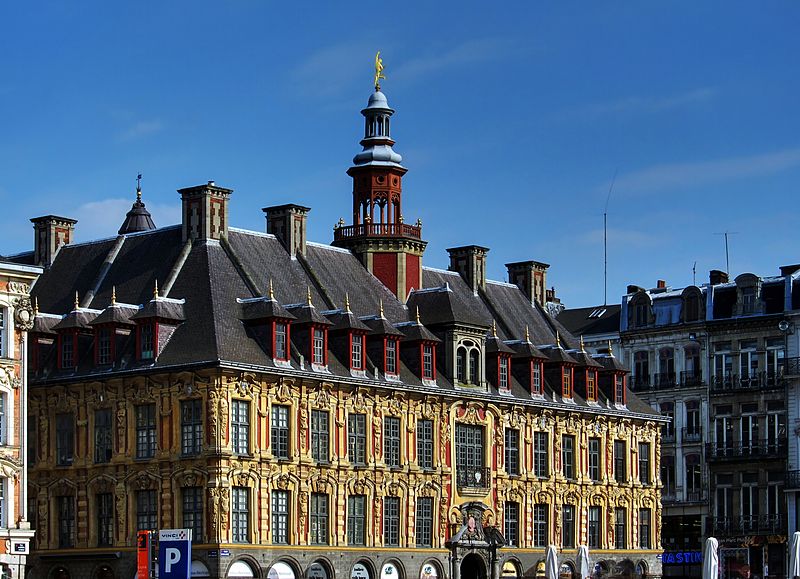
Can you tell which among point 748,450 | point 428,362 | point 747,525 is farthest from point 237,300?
point 747,525

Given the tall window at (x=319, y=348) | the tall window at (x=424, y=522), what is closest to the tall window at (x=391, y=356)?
the tall window at (x=319, y=348)

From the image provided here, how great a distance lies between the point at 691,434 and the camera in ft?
353

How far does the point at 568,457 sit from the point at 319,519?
683 inches

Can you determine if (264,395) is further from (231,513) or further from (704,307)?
(704,307)

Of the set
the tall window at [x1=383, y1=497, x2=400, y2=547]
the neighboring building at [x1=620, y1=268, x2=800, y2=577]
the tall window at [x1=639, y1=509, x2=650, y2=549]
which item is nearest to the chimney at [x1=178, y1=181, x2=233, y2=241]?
the tall window at [x1=383, y1=497, x2=400, y2=547]

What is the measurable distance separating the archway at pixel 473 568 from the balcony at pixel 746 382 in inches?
1041

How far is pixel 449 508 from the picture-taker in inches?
3268

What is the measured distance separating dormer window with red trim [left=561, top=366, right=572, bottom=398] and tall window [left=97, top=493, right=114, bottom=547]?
79.7ft

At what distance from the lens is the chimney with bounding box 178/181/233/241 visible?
7950 cm

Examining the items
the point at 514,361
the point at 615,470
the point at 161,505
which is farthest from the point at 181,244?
the point at 615,470

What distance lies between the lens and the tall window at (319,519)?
251ft

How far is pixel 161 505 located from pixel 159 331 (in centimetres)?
686

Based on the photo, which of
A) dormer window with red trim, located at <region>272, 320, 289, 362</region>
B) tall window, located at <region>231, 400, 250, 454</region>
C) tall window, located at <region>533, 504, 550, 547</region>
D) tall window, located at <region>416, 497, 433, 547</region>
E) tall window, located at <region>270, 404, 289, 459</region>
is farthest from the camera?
tall window, located at <region>533, 504, 550, 547</region>

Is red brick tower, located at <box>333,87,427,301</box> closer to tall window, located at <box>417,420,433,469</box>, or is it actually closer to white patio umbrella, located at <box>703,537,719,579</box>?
tall window, located at <box>417,420,433,469</box>
